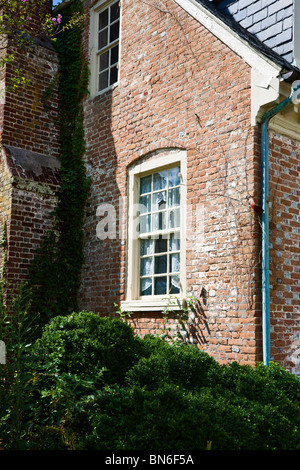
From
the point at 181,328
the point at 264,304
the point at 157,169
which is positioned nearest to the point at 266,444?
the point at 264,304

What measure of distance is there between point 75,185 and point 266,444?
19.4ft

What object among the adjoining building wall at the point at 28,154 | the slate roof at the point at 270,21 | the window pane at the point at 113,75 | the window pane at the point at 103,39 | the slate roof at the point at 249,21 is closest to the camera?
the slate roof at the point at 249,21

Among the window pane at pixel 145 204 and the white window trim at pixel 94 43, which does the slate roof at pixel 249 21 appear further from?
the window pane at pixel 145 204

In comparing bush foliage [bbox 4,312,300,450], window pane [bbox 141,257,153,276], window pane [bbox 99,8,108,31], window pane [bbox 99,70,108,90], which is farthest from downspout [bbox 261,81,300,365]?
window pane [bbox 99,8,108,31]

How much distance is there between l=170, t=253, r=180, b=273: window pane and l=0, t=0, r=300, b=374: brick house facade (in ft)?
0.05

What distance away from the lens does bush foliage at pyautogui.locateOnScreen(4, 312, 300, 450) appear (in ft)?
12.6

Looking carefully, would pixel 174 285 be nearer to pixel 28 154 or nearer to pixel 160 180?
pixel 160 180

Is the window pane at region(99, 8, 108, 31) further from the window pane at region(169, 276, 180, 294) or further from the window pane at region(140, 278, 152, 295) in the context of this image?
the window pane at region(169, 276, 180, 294)

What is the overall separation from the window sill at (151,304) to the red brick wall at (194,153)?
118 mm

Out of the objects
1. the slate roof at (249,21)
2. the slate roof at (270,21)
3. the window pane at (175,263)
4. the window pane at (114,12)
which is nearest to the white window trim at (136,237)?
the window pane at (175,263)

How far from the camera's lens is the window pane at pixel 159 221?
7230 mm

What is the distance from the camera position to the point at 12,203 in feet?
26.4

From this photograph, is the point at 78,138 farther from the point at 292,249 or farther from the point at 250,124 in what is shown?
the point at 292,249

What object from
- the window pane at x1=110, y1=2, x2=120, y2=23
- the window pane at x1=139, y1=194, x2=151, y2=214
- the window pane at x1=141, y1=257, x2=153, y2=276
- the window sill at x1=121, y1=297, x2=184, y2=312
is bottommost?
the window sill at x1=121, y1=297, x2=184, y2=312
